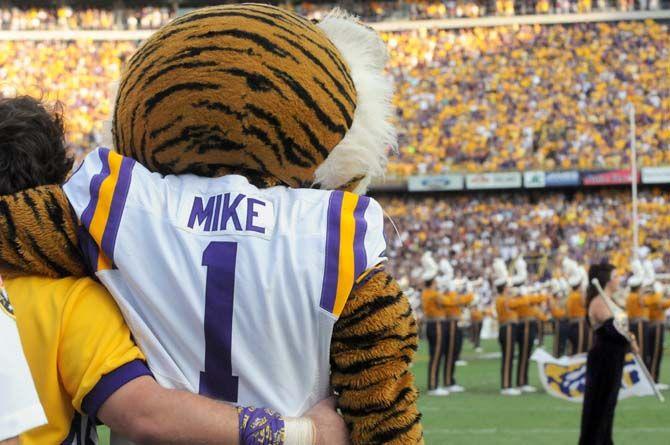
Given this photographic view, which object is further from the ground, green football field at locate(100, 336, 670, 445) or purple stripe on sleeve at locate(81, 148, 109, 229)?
purple stripe on sleeve at locate(81, 148, 109, 229)

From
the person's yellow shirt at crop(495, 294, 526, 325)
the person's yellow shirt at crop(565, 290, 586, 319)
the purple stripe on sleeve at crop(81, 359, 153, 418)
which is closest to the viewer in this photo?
the purple stripe on sleeve at crop(81, 359, 153, 418)

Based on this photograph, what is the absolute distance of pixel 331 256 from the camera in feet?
5.93

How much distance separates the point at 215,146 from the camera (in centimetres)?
192

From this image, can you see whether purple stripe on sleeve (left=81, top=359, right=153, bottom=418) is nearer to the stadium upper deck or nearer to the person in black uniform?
the person in black uniform

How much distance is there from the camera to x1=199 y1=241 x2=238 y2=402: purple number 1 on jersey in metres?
1.78

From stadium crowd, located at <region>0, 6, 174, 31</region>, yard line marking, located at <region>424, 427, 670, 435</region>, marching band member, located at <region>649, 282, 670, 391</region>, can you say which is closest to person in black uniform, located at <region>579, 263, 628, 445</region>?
yard line marking, located at <region>424, 427, 670, 435</region>

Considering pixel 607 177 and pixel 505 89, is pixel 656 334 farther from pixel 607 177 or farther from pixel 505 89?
pixel 505 89

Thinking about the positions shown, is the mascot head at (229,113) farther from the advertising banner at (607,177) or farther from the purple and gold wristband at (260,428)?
the advertising banner at (607,177)

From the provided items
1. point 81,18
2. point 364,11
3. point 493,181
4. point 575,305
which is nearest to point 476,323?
point 575,305

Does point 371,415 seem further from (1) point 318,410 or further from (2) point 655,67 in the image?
(2) point 655,67

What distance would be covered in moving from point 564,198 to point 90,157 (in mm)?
26881

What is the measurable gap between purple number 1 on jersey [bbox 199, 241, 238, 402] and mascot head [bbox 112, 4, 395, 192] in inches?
8.4

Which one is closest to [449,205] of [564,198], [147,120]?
[564,198]

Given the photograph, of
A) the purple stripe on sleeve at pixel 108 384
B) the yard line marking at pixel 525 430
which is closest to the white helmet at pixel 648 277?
the yard line marking at pixel 525 430
